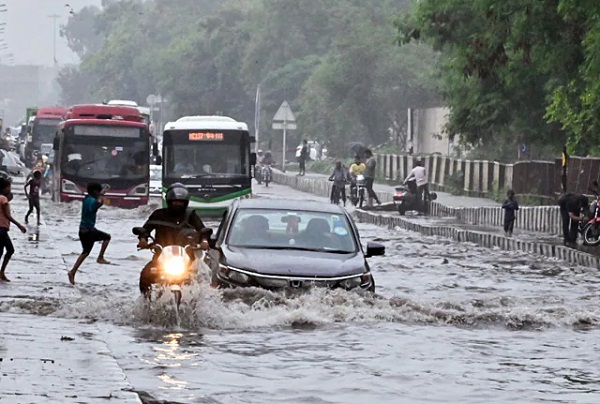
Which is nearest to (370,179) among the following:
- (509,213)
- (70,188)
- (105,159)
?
(105,159)

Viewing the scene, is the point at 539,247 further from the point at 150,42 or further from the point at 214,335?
the point at 150,42

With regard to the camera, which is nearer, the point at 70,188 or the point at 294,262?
the point at 294,262

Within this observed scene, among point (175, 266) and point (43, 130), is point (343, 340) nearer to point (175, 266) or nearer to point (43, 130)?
point (175, 266)

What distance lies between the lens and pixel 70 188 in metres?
43.8

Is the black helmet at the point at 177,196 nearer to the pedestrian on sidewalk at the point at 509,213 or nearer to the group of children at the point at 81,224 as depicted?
the group of children at the point at 81,224

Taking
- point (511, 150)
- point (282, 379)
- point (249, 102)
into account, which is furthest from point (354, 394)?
point (249, 102)

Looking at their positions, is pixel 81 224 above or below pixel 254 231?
below

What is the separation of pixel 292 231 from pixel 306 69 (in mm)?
78452

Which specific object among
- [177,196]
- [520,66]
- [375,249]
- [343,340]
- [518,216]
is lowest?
[518,216]

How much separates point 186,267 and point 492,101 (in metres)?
27.5

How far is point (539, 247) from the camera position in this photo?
103ft

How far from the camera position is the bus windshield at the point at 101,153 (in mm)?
43906

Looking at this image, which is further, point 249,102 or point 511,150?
point 249,102

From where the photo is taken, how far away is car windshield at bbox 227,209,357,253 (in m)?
17.7
